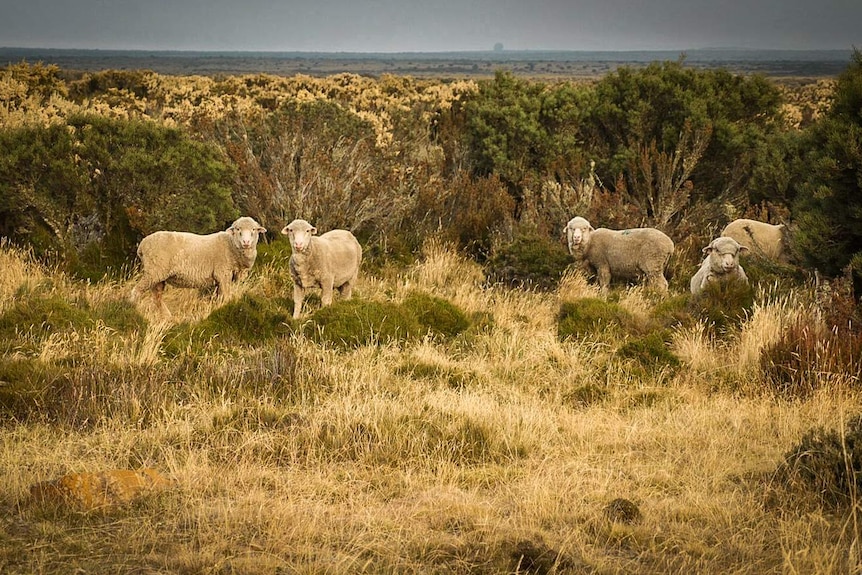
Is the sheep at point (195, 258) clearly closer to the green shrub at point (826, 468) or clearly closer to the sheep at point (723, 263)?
the sheep at point (723, 263)

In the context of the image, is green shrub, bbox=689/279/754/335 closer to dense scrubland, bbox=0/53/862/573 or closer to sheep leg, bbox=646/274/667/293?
dense scrubland, bbox=0/53/862/573

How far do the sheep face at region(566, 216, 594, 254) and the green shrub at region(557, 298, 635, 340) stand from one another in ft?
6.63

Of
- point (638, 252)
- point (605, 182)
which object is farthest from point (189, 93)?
point (638, 252)

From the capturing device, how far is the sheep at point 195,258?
9.50 metres

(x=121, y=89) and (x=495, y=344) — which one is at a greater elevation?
(x=121, y=89)

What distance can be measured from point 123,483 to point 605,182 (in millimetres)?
14098

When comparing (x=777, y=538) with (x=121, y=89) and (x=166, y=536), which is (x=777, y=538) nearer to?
(x=166, y=536)

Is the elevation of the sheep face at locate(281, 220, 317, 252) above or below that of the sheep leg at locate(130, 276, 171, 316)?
above

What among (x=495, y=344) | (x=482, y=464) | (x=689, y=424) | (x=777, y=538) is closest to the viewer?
(x=777, y=538)

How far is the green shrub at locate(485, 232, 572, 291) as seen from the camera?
1170 centimetres

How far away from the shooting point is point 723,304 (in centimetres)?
922

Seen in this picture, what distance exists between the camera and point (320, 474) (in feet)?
17.5

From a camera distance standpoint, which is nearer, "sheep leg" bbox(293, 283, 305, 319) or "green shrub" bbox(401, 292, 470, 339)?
"green shrub" bbox(401, 292, 470, 339)

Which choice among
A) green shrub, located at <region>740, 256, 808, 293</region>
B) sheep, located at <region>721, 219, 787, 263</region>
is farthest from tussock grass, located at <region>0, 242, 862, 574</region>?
sheep, located at <region>721, 219, 787, 263</region>
